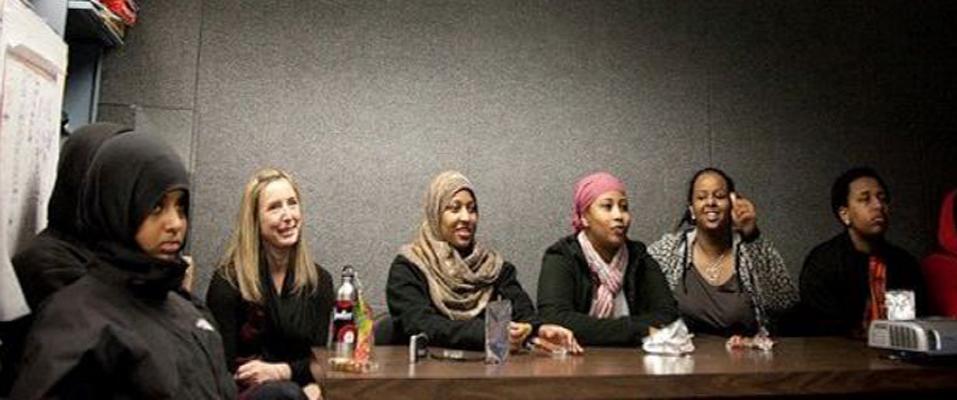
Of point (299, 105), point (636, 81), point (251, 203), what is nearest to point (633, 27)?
point (636, 81)

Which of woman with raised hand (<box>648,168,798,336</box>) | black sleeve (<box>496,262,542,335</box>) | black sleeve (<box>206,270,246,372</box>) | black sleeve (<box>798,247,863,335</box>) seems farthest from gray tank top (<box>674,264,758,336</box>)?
black sleeve (<box>206,270,246,372</box>)

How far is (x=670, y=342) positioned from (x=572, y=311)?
515 millimetres

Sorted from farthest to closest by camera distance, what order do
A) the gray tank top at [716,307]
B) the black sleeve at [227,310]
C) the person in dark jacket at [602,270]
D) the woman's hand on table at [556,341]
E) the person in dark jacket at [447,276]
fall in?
1. the gray tank top at [716,307]
2. the person in dark jacket at [602,270]
3. the person in dark jacket at [447,276]
4. the black sleeve at [227,310]
5. the woman's hand on table at [556,341]

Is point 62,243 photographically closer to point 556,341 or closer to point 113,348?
point 113,348

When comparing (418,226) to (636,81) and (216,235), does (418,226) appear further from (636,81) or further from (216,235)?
(636,81)

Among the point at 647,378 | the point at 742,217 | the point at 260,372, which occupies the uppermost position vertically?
the point at 742,217

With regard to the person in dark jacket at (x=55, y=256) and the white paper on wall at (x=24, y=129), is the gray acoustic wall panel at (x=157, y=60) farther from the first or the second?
the person in dark jacket at (x=55, y=256)

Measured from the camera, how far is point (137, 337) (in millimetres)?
1215

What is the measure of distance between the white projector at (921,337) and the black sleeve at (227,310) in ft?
6.14

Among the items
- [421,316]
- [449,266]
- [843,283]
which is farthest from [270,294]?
[843,283]

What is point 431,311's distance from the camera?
7.46 feet

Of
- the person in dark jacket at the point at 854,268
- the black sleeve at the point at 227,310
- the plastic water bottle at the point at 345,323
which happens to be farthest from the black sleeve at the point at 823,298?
the black sleeve at the point at 227,310

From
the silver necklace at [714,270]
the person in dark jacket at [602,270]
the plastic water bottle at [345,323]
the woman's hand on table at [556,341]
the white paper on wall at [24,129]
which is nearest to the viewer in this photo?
the white paper on wall at [24,129]

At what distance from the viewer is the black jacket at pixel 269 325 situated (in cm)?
217
